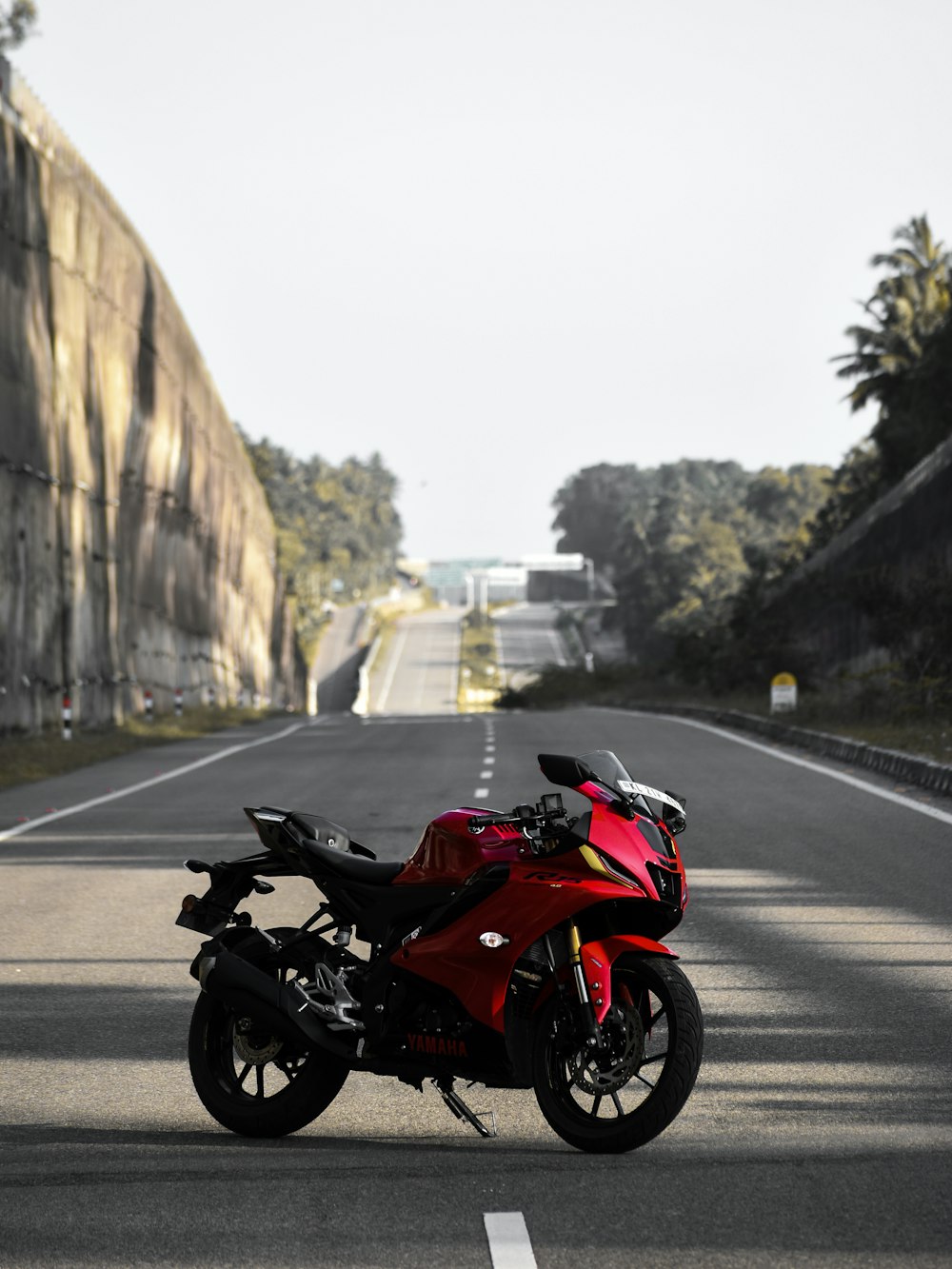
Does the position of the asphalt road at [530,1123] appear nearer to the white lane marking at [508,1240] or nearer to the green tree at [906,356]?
the white lane marking at [508,1240]

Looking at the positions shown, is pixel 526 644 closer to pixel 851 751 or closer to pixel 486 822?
pixel 851 751

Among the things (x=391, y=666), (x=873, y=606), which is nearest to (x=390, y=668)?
(x=391, y=666)

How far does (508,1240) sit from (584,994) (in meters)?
0.95

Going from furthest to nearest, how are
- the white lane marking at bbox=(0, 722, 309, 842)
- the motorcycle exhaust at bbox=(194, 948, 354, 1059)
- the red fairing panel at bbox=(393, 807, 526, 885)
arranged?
1. the white lane marking at bbox=(0, 722, 309, 842)
2. the motorcycle exhaust at bbox=(194, 948, 354, 1059)
3. the red fairing panel at bbox=(393, 807, 526, 885)

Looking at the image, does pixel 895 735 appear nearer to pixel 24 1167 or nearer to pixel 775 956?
pixel 775 956

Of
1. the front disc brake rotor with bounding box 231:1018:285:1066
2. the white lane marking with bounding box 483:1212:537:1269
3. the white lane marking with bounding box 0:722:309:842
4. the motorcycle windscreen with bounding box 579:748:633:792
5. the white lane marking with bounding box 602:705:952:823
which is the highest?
the motorcycle windscreen with bounding box 579:748:633:792

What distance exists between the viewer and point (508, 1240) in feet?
16.6

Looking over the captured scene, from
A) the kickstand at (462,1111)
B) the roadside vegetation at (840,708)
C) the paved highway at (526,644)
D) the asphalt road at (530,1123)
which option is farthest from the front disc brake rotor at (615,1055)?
the paved highway at (526,644)

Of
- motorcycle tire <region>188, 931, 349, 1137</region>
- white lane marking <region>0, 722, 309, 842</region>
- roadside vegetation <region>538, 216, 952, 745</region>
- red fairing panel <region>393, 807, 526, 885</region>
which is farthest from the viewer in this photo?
roadside vegetation <region>538, 216, 952, 745</region>

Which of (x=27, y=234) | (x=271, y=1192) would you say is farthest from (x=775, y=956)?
(x=27, y=234)

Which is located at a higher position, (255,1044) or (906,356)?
(906,356)

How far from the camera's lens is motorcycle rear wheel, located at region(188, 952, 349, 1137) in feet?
20.6

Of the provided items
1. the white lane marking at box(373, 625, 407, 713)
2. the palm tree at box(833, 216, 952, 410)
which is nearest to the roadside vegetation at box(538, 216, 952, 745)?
the palm tree at box(833, 216, 952, 410)

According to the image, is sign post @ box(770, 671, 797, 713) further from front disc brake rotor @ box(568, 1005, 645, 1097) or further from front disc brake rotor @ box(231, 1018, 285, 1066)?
front disc brake rotor @ box(568, 1005, 645, 1097)
